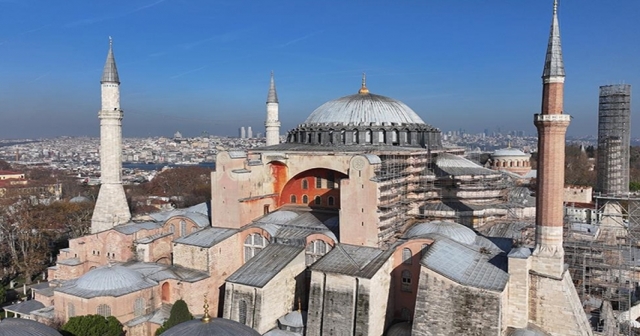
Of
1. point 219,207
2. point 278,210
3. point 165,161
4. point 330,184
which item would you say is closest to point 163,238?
point 219,207

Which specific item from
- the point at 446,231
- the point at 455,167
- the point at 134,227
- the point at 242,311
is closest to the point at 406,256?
the point at 446,231

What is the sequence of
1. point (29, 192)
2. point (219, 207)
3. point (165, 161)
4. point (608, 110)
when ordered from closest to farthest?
point (219, 207) < point (608, 110) < point (29, 192) < point (165, 161)

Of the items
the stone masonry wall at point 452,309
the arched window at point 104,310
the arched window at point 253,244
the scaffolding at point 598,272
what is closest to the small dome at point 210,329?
the stone masonry wall at point 452,309

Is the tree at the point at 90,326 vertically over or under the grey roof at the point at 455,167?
under

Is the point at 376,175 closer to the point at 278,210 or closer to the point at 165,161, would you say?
the point at 278,210

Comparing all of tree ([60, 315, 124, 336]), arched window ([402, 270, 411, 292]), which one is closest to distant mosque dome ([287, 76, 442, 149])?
arched window ([402, 270, 411, 292])

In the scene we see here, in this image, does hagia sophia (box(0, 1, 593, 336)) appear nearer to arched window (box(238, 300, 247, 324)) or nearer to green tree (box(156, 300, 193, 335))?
arched window (box(238, 300, 247, 324))

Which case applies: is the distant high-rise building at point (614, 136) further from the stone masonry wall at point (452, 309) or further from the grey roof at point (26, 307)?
the grey roof at point (26, 307)
